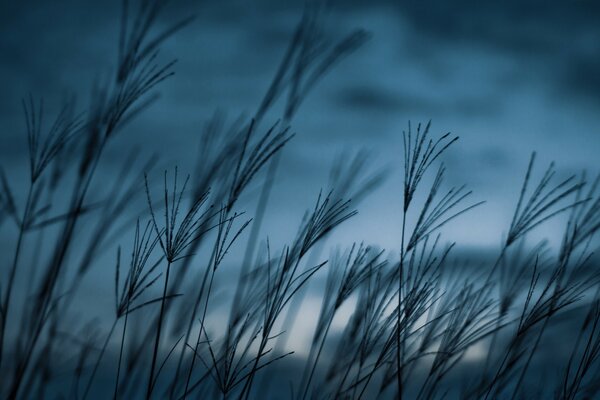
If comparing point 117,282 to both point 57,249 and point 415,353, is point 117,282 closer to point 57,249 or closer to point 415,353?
point 57,249

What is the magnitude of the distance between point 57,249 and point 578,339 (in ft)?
5.30

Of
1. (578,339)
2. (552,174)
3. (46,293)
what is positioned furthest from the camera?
(578,339)

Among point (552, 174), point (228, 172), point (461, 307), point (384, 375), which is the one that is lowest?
point (384, 375)

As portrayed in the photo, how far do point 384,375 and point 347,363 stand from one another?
0.80 feet

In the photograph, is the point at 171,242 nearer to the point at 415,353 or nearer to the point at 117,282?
the point at 117,282

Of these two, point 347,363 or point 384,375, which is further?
point 347,363

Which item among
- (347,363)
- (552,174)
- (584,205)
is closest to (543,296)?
(552,174)

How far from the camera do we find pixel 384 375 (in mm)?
1729

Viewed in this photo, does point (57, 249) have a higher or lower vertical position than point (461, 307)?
higher

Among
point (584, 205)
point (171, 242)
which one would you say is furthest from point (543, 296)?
point (171, 242)

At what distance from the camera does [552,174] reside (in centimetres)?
153

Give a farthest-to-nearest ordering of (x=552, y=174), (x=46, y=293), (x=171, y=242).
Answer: (x=46, y=293) < (x=552, y=174) < (x=171, y=242)

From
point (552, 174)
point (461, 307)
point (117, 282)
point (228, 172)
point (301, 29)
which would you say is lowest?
point (461, 307)

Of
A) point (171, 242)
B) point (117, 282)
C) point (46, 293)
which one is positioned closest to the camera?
point (171, 242)
